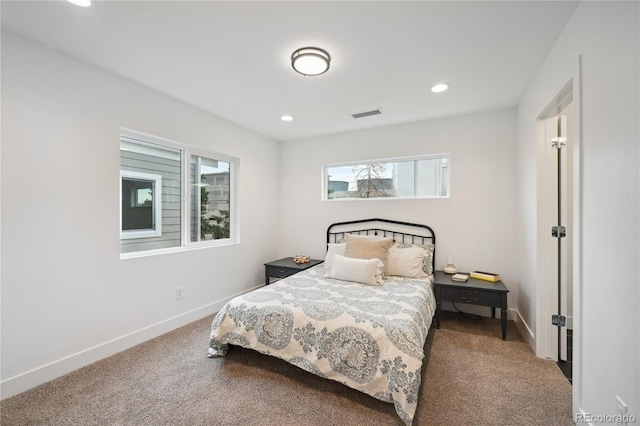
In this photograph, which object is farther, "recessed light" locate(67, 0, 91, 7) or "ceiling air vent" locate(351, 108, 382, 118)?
"ceiling air vent" locate(351, 108, 382, 118)

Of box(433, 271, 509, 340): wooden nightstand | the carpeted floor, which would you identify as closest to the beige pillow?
box(433, 271, 509, 340): wooden nightstand

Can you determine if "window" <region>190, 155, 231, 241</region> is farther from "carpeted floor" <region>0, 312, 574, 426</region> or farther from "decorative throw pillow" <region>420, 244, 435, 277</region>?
"decorative throw pillow" <region>420, 244, 435, 277</region>

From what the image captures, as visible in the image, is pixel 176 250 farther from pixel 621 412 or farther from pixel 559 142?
pixel 559 142

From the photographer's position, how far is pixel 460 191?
3.41 metres

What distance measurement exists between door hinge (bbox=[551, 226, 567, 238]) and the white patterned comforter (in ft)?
3.92

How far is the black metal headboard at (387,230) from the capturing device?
3584 millimetres

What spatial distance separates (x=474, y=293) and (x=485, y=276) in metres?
0.37

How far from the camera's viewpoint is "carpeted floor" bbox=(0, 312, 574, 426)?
5.49 feet

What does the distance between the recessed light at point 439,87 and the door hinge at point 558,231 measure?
160 cm

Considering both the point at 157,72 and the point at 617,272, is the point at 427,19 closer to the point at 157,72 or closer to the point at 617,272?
the point at 617,272

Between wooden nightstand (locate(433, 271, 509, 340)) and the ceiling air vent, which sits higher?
the ceiling air vent

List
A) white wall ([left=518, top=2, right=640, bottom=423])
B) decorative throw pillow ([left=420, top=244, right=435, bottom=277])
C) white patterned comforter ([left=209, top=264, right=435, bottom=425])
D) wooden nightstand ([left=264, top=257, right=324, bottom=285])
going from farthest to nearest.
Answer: wooden nightstand ([left=264, top=257, right=324, bottom=285]), decorative throw pillow ([left=420, top=244, right=435, bottom=277]), white patterned comforter ([left=209, top=264, right=435, bottom=425]), white wall ([left=518, top=2, right=640, bottom=423])

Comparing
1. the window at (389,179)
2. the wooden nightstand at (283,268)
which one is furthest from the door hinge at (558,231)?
the wooden nightstand at (283,268)

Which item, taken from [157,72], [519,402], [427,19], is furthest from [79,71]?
[519,402]
